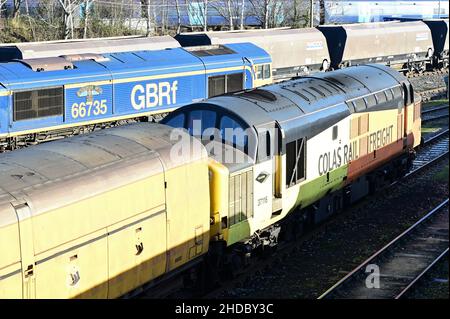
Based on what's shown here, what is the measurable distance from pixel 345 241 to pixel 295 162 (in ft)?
8.87

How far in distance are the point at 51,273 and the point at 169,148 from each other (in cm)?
317

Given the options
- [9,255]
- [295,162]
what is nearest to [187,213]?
[9,255]

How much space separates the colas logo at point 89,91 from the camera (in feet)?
83.1

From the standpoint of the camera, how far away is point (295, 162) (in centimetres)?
1574

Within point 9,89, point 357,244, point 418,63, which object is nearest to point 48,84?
point 9,89

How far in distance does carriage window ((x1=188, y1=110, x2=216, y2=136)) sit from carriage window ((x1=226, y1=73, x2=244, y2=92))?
1740cm

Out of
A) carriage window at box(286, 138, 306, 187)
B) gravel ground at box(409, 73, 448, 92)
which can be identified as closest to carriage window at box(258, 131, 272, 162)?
carriage window at box(286, 138, 306, 187)

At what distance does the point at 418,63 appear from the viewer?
55156mm

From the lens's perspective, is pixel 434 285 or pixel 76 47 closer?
pixel 434 285

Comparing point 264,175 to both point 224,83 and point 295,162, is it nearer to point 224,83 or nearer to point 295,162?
point 295,162

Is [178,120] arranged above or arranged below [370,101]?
above

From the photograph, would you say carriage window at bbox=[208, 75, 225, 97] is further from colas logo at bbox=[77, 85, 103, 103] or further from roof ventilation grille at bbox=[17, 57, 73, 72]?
roof ventilation grille at bbox=[17, 57, 73, 72]

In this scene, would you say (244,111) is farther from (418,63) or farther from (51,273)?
(418,63)

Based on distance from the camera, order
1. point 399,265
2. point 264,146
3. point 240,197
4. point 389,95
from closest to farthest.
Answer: point 240,197
point 264,146
point 399,265
point 389,95
